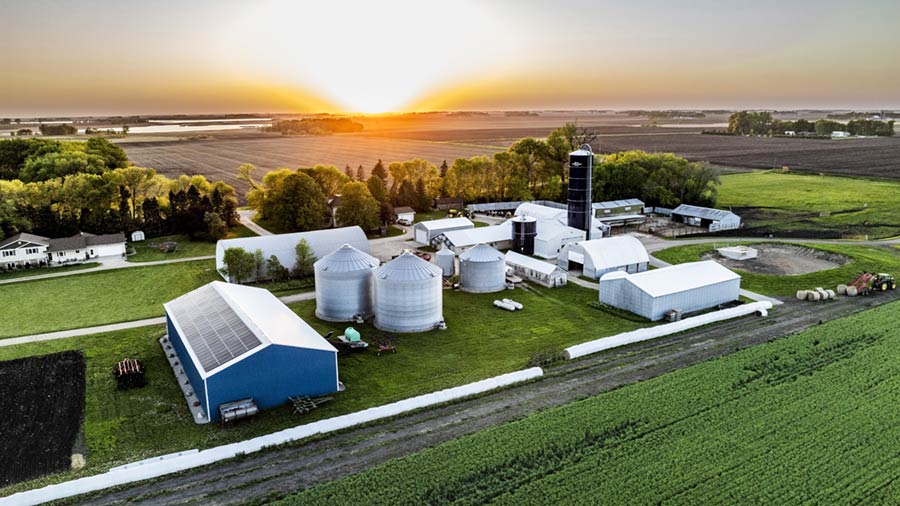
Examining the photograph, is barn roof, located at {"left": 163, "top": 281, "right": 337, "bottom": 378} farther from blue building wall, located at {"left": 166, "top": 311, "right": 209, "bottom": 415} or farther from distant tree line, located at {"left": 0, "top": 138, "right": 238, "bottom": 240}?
distant tree line, located at {"left": 0, "top": 138, "right": 238, "bottom": 240}

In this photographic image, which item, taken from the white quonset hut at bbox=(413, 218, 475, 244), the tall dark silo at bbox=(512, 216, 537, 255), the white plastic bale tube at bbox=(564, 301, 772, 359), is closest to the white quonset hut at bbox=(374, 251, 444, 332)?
the white plastic bale tube at bbox=(564, 301, 772, 359)

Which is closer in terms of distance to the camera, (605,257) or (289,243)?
(605,257)

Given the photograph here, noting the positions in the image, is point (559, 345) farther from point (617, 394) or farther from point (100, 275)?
point (100, 275)

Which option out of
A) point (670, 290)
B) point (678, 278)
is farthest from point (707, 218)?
point (670, 290)

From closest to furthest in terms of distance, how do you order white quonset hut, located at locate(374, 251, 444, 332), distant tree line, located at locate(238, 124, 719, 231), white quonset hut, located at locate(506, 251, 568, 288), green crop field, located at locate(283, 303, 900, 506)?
green crop field, located at locate(283, 303, 900, 506) < white quonset hut, located at locate(374, 251, 444, 332) < white quonset hut, located at locate(506, 251, 568, 288) < distant tree line, located at locate(238, 124, 719, 231)

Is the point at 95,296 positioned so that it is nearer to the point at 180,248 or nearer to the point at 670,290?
the point at 180,248

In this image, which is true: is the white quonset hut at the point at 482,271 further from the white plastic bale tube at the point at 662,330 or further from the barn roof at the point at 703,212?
the barn roof at the point at 703,212

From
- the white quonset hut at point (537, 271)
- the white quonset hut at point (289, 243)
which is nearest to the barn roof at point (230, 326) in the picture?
the white quonset hut at point (289, 243)

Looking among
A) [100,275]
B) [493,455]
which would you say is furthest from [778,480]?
[100,275]
